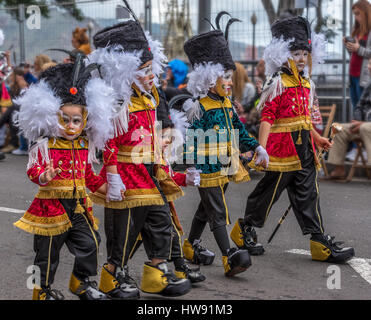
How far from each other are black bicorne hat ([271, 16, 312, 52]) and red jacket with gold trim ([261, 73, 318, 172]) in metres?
0.27

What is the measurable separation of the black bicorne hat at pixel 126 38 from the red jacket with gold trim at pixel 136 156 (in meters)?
0.27

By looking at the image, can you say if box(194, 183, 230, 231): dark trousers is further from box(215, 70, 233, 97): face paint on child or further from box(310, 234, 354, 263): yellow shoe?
box(310, 234, 354, 263): yellow shoe

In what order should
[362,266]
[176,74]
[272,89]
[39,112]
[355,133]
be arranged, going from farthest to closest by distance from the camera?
1. [176,74]
2. [355,133]
3. [272,89]
4. [362,266]
5. [39,112]

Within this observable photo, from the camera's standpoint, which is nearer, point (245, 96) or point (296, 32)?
point (296, 32)

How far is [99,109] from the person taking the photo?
4289 millimetres

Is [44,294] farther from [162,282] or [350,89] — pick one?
[350,89]

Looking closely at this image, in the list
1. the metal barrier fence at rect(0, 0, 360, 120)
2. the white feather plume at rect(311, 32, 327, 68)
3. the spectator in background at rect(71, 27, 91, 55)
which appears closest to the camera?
the white feather plume at rect(311, 32, 327, 68)

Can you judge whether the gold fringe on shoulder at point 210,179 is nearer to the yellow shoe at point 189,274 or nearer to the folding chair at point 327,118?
the yellow shoe at point 189,274

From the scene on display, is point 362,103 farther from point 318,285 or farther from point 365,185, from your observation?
point 318,285

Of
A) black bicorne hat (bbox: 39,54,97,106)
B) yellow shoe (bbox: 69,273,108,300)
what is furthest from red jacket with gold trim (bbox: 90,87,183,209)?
yellow shoe (bbox: 69,273,108,300)

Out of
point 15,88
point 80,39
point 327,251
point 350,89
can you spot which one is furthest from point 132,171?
point 15,88

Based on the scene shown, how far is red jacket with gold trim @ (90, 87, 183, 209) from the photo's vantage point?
4.47m

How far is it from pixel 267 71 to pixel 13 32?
972 centimetres

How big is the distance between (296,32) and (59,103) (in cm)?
231
